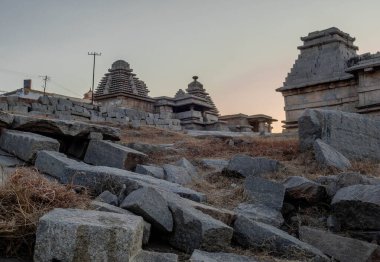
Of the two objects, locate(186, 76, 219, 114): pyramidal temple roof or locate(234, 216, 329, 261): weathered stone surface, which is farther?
locate(186, 76, 219, 114): pyramidal temple roof

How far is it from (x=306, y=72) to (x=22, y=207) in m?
17.4

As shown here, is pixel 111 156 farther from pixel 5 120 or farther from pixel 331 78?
pixel 331 78

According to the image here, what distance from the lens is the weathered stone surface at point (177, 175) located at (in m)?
5.92

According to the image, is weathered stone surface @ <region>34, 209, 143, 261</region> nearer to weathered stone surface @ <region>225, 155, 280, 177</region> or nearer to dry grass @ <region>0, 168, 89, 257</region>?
dry grass @ <region>0, 168, 89, 257</region>

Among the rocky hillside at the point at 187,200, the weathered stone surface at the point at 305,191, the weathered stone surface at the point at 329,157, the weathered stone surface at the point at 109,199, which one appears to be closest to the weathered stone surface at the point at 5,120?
the rocky hillside at the point at 187,200

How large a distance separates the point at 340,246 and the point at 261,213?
985 millimetres

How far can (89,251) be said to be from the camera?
7.93ft

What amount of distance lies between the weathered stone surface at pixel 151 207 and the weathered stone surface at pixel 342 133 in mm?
5026

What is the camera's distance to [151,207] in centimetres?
342

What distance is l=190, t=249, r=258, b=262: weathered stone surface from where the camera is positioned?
2.95 meters

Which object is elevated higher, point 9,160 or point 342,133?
point 342,133

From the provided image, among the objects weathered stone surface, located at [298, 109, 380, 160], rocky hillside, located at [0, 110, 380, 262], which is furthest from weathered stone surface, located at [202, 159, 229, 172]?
weathered stone surface, located at [298, 109, 380, 160]

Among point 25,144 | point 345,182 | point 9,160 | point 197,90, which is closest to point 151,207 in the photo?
point 345,182

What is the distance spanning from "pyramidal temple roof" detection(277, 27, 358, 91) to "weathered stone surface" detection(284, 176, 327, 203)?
1332cm
